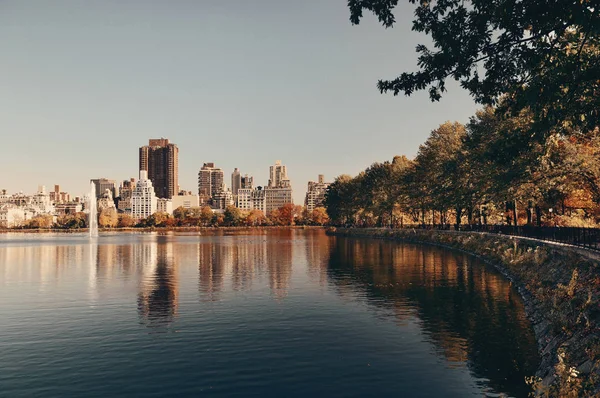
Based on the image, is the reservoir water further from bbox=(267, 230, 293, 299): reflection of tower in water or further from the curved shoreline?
the curved shoreline

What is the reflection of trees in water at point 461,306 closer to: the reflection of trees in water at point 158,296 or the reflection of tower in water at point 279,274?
the reflection of tower in water at point 279,274

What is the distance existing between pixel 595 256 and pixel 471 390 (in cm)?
1700

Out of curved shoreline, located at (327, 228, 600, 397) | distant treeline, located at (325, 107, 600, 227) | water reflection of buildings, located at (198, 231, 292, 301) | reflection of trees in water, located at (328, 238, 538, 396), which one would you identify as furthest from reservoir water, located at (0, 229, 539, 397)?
distant treeline, located at (325, 107, 600, 227)

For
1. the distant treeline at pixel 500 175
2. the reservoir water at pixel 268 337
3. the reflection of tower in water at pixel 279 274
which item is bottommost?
the reservoir water at pixel 268 337

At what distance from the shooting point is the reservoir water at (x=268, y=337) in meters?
20.3

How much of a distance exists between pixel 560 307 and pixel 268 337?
15.9 meters

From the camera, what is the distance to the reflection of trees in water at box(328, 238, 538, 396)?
74.2 ft

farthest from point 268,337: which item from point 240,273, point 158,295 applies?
point 240,273

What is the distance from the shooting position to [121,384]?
20.3m

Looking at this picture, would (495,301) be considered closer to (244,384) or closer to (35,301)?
(244,384)

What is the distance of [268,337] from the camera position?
90.9 feet

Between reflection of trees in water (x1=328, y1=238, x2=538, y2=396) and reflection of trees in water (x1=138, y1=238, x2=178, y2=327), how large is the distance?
50.9 feet

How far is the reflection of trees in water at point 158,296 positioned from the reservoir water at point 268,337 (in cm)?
17

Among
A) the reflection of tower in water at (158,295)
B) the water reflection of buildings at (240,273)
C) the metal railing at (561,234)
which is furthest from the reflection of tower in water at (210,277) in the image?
the metal railing at (561,234)
